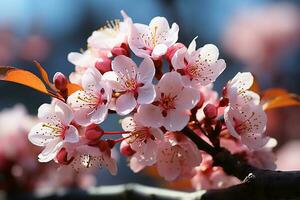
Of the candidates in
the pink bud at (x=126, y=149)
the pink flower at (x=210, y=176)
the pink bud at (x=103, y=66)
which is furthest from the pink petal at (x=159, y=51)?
the pink flower at (x=210, y=176)

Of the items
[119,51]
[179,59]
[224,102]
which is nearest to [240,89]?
[224,102]

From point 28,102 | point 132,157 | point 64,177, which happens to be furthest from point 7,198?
point 28,102

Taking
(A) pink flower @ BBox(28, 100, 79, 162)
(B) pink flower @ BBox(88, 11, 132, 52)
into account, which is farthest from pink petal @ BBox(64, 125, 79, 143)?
(B) pink flower @ BBox(88, 11, 132, 52)

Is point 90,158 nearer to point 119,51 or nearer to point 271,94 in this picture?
Result: point 119,51

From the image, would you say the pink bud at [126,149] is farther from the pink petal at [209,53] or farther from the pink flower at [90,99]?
the pink petal at [209,53]

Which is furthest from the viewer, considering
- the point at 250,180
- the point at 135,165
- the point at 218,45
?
the point at 218,45

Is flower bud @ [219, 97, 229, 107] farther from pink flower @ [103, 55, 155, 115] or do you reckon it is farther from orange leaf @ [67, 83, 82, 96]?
orange leaf @ [67, 83, 82, 96]
